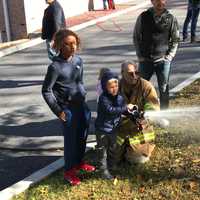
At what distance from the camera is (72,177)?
547cm

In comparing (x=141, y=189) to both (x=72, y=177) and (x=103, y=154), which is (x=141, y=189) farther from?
(x=72, y=177)

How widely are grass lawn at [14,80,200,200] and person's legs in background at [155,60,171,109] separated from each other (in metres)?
1.02

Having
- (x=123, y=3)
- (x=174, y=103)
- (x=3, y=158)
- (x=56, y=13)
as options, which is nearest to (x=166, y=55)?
(x=174, y=103)

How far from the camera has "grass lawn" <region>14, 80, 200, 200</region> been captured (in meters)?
5.16

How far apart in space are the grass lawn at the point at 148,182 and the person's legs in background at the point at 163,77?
102cm

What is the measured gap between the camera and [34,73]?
1150 cm

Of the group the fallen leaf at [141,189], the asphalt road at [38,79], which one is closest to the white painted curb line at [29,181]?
the asphalt road at [38,79]

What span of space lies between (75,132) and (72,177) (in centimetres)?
47

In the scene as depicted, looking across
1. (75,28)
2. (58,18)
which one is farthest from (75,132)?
(75,28)

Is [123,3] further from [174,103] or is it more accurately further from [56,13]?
[174,103]

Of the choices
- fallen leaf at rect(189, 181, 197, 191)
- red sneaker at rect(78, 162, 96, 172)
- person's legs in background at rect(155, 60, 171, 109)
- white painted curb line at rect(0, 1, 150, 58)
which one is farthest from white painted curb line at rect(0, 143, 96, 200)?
white painted curb line at rect(0, 1, 150, 58)

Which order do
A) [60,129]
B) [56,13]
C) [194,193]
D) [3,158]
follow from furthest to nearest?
[56,13] → [60,129] → [3,158] → [194,193]

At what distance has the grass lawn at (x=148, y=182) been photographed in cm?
516

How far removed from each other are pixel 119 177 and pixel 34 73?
635 cm
